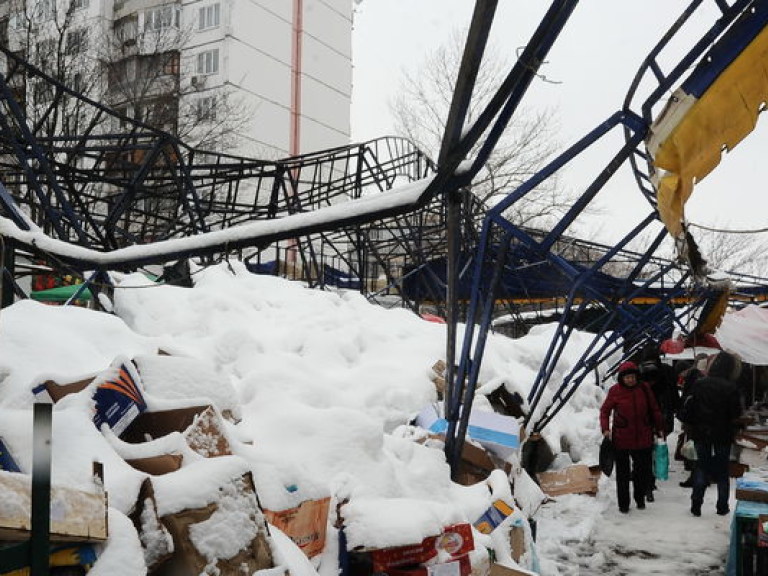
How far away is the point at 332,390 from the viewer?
6824mm

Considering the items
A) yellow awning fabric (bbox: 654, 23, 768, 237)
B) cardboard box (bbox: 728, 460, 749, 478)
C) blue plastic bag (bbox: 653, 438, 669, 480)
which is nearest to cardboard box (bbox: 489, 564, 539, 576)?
yellow awning fabric (bbox: 654, 23, 768, 237)

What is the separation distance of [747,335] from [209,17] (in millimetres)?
31063

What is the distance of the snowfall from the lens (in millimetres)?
3029

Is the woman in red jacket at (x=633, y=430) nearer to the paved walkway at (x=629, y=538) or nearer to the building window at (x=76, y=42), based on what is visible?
the paved walkway at (x=629, y=538)

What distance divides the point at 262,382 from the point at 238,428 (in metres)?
1.33

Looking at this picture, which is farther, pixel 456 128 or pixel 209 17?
pixel 209 17

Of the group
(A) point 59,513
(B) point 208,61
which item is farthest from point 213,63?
(A) point 59,513

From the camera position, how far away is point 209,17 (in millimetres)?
35031

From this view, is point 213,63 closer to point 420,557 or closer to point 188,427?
point 188,427

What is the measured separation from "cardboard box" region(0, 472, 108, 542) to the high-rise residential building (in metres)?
13.5

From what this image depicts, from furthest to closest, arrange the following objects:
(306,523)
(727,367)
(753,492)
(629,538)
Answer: (727,367)
(629,538)
(753,492)
(306,523)

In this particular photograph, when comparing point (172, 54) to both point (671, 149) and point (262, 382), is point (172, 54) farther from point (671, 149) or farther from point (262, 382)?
point (671, 149)

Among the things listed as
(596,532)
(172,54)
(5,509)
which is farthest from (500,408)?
(172,54)

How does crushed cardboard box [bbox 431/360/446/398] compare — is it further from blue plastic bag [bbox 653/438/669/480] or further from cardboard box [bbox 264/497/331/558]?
cardboard box [bbox 264/497/331/558]
